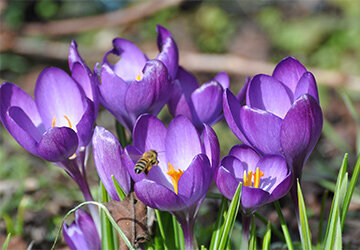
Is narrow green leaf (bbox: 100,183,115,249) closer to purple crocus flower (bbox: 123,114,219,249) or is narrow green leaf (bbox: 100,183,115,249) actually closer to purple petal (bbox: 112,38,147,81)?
purple crocus flower (bbox: 123,114,219,249)

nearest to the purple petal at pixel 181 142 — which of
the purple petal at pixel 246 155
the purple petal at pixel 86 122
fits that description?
the purple petal at pixel 246 155

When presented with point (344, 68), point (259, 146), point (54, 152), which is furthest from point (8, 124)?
point (344, 68)

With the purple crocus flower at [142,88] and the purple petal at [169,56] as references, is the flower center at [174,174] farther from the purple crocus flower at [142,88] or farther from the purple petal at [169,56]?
the purple petal at [169,56]

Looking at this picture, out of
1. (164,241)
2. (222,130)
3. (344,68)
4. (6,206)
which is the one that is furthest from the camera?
(344,68)

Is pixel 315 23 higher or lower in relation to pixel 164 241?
higher

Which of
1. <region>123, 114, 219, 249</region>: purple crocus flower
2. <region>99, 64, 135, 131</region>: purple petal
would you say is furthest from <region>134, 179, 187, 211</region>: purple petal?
<region>99, 64, 135, 131</region>: purple petal

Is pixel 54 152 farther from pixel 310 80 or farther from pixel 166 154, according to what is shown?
pixel 310 80

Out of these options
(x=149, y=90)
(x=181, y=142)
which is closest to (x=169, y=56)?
(x=149, y=90)
